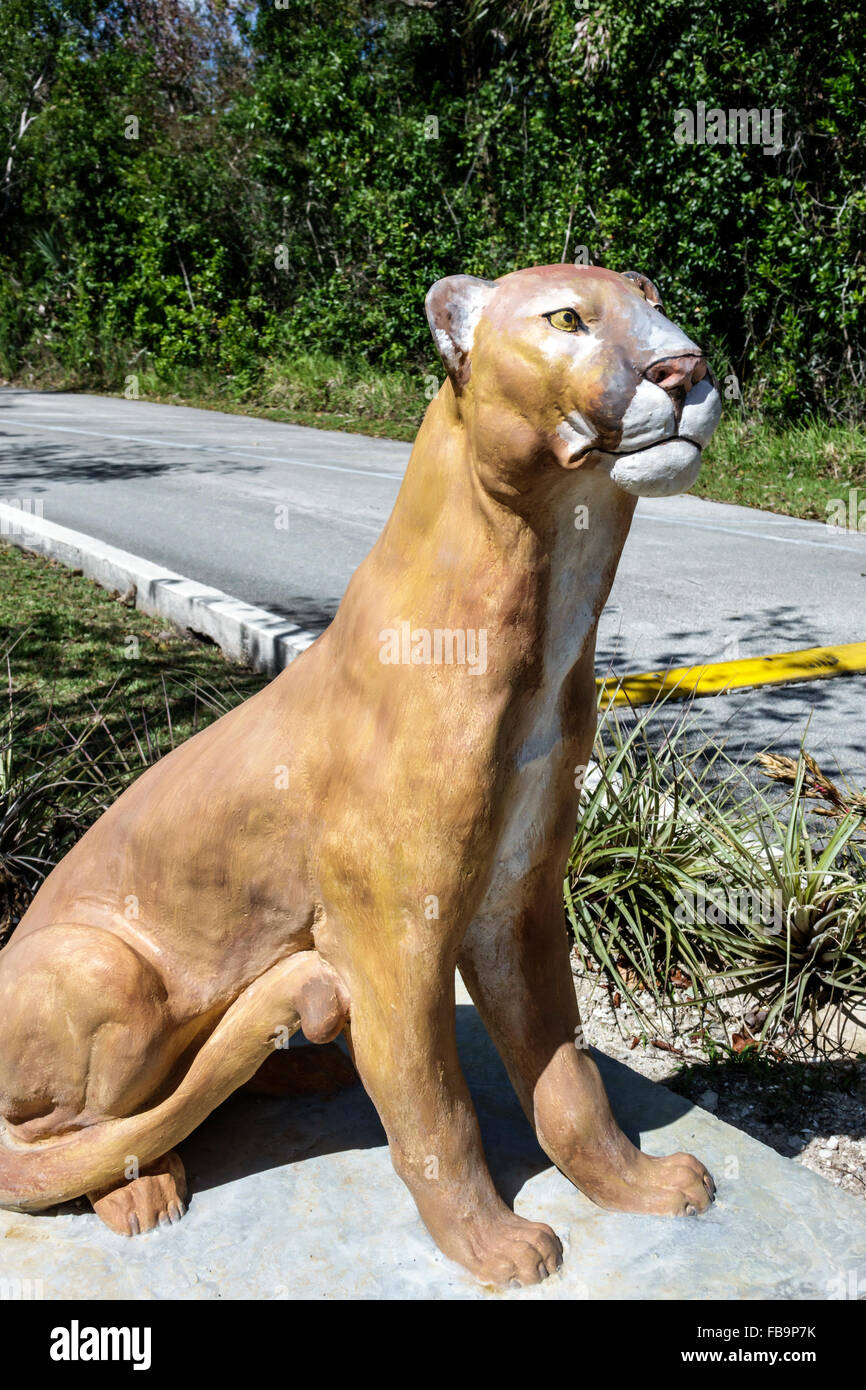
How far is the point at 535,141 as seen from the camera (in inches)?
623

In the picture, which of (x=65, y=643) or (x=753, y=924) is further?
(x=65, y=643)

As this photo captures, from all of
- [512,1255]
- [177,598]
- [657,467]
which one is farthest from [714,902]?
[177,598]

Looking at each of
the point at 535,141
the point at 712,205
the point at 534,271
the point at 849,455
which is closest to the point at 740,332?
the point at 712,205

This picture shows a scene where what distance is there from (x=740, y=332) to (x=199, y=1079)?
12.4m

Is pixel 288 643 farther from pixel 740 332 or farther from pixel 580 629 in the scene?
pixel 740 332

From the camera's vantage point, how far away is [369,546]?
8945 mm

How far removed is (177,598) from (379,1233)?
5.10m

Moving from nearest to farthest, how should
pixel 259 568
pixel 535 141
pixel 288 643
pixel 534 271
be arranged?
pixel 534 271
pixel 288 643
pixel 259 568
pixel 535 141

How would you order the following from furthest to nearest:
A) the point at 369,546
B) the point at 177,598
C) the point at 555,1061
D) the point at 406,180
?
the point at 406,180 < the point at 369,546 < the point at 177,598 < the point at 555,1061

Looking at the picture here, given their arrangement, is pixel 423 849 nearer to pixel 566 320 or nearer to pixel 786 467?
pixel 566 320

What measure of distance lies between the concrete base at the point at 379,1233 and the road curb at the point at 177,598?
3.02m

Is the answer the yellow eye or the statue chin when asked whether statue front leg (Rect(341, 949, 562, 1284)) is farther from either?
the yellow eye

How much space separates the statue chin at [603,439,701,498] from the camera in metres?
1.74

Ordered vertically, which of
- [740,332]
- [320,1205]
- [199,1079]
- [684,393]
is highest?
[740,332]
